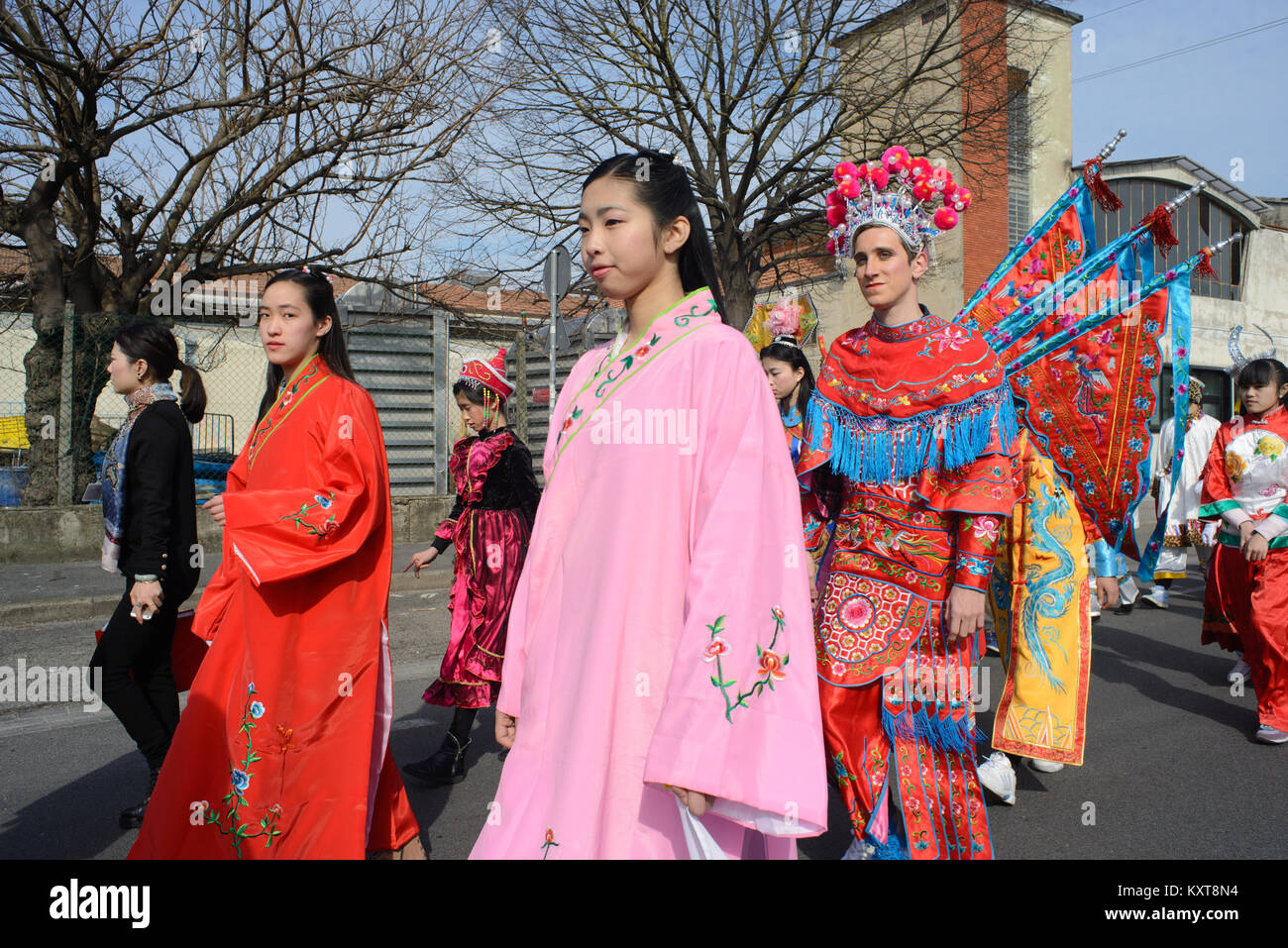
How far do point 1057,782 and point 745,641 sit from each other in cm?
334

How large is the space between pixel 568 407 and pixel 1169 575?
7.46m

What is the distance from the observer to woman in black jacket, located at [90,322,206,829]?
3463mm

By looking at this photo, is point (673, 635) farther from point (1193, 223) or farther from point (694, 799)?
point (1193, 223)

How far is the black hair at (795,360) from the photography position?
480cm

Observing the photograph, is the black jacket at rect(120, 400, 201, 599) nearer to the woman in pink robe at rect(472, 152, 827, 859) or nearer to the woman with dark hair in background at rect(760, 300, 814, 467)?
the woman in pink robe at rect(472, 152, 827, 859)

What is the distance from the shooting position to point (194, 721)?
9.18ft

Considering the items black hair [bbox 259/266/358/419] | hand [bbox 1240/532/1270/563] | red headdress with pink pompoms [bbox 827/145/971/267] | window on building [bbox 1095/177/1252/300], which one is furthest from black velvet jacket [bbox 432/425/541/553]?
window on building [bbox 1095/177/1252/300]

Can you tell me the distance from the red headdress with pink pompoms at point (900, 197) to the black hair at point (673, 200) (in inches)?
42.6

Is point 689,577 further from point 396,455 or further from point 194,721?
point 396,455

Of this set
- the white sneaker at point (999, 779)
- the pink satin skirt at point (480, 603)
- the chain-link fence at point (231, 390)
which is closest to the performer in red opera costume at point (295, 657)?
the pink satin skirt at point (480, 603)

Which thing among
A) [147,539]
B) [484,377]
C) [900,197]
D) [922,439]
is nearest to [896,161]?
[900,197]

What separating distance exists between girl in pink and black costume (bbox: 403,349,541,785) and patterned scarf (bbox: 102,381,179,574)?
130 cm

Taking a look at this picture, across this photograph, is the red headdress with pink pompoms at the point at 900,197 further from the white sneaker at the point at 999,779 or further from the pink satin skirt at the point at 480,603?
the white sneaker at the point at 999,779

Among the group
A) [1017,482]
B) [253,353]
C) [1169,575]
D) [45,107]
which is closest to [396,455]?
Answer: [45,107]
